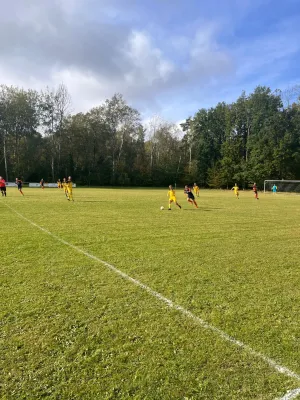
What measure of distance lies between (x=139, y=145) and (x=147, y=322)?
71007 mm

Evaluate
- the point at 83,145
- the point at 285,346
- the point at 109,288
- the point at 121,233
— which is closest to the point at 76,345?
the point at 109,288

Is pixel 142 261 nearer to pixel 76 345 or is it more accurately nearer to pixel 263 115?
pixel 76 345

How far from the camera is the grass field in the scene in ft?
9.39

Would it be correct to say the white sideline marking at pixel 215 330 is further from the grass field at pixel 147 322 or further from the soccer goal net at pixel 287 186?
the soccer goal net at pixel 287 186

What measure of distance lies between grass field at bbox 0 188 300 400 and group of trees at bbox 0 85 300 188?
197ft

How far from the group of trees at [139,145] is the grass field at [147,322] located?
Answer: 60.1 metres

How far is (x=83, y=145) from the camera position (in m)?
68.0

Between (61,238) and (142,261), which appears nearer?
(142,261)

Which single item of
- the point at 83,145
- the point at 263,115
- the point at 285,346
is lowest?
the point at 285,346

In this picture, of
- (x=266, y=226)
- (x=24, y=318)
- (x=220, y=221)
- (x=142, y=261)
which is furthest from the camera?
(x=220, y=221)

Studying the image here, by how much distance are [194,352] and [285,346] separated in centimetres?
114

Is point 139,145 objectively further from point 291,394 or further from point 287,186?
point 291,394

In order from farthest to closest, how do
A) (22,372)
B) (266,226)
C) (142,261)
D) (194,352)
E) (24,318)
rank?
(266,226)
(142,261)
(24,318)
(194,352)
(22,372)

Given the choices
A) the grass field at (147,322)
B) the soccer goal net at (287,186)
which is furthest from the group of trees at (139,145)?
the grass field at (147,322)
